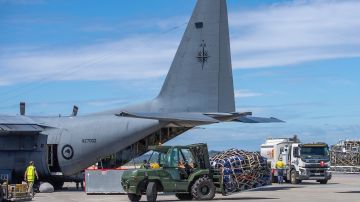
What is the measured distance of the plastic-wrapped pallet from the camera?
90.4 ft

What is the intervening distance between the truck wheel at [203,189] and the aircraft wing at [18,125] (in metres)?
11.5

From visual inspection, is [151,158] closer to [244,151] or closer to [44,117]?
[244,151]

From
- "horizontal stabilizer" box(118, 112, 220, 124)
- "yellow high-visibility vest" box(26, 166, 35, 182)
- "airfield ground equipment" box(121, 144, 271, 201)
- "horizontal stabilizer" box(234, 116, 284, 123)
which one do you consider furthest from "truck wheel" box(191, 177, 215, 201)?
"yellow high-visibility vest" box(26, 166, 35, 182)

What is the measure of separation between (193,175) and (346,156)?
43.7 m

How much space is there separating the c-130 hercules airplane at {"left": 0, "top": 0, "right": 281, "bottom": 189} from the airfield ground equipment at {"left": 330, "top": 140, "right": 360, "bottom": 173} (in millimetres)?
34851

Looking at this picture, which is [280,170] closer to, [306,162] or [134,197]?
[306,162]

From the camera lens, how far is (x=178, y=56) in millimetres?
33219

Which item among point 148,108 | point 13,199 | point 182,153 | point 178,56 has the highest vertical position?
point 178,56

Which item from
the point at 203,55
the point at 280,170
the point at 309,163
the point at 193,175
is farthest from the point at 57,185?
the point at 309,163

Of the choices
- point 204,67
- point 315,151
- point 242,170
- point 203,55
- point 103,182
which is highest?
point 203,55

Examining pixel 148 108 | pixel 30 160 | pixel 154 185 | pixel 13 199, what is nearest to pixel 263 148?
pixel 148 108

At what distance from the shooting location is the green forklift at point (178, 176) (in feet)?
84.0

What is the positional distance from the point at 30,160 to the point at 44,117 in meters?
3.01

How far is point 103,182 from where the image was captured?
31484 millimetres
